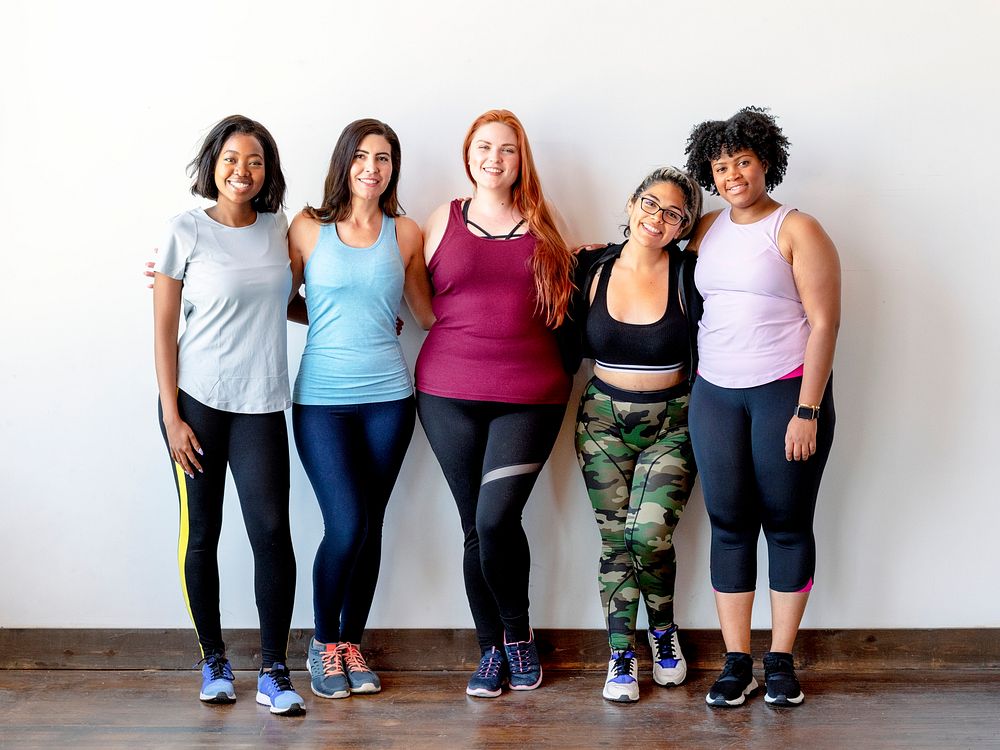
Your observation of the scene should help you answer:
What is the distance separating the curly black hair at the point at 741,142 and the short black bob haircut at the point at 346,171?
85cm

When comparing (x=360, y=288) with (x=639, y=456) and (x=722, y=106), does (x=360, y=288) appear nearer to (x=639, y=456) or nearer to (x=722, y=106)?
(x=639, y=456)

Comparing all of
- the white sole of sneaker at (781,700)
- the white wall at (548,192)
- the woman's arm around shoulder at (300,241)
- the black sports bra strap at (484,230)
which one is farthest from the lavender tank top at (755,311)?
the woman's arm around shoulder at (300,241)

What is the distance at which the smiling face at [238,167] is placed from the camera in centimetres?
242

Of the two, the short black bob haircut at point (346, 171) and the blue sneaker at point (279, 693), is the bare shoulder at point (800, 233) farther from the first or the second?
the blue sneaker at point (279, 693)

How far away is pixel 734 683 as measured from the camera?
8.36 ft

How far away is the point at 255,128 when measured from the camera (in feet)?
8.08

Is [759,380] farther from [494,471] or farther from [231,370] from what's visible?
[231,370]

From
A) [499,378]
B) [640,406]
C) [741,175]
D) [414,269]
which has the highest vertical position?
[741,175]

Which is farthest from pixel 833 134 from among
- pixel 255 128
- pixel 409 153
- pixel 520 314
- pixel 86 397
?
pixel 86 397

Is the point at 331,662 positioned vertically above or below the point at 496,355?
below

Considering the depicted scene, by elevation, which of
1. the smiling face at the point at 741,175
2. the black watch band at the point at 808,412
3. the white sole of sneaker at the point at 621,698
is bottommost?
the white sole of sneaker at the point at 621,698

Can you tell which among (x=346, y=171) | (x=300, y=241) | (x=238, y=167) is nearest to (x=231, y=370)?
A: (x=300, y=241)

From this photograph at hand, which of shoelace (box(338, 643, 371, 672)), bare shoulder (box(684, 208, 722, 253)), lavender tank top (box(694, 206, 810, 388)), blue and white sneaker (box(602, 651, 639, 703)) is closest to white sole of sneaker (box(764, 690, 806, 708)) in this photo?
blue and white sneaker (box(602, 651, 639, 703))

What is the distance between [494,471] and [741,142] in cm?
112
